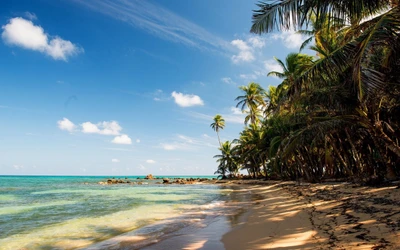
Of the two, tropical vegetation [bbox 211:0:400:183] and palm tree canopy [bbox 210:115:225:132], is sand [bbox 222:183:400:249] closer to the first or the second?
tropical vegetation [bbox 211:0:400:183]

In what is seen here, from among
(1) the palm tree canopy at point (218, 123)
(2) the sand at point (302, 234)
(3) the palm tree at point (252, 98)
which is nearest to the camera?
(2) the sand at point (302, 234)

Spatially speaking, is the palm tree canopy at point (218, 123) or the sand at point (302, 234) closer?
the sand at point (302, 234)

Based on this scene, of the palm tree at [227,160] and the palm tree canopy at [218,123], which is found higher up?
the palm tree canopy at [218,123]

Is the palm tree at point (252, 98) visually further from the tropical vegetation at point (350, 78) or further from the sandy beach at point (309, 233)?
the sandy beach at point (309, 233)

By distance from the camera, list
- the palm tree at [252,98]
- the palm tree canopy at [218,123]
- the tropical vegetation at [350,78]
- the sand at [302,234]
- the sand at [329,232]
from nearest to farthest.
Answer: the sand at [329,232]
the sand at [302,234]
the tropical vegetation at [350,78]
the palm tree at [252,98]
the palm tree canopy at [218,123]

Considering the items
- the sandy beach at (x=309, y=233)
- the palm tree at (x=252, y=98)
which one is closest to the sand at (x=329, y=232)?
the sandy beach at (x=309, y=233)

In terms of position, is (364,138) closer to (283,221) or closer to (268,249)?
(283,221)

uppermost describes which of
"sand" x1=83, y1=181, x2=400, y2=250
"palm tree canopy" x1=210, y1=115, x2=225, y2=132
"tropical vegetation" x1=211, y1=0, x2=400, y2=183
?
"palm tree canopy" x1=210, y1=115, x2=225, y2=132

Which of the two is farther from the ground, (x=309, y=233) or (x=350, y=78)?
(x=350, y=78)

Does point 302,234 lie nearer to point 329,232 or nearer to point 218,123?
point 329,232

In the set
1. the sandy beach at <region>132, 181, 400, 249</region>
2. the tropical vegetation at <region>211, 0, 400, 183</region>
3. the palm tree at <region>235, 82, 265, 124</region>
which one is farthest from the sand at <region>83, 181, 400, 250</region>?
the palm tree at <region>235, 82, 265, 124</region>

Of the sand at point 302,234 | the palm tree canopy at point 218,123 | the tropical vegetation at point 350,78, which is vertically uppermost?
the palm tree canopy at point 218,123

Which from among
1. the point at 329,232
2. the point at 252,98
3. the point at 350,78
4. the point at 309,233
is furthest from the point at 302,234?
the point at 252,98

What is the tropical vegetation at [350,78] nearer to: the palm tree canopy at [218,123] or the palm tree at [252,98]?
the palm tree at [252,98]
